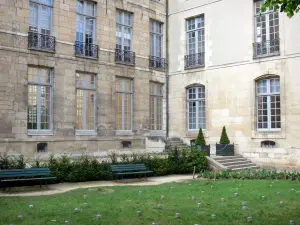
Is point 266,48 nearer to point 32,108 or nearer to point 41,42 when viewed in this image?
point 41,42

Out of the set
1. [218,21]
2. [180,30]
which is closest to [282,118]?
[218,21]

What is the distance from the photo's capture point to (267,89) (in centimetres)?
1477

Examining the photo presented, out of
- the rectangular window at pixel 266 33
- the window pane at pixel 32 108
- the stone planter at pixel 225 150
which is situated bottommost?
the stone planter at pixel 225 150

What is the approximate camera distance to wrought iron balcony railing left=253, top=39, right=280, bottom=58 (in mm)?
14492

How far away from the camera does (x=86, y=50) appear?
14.8 m

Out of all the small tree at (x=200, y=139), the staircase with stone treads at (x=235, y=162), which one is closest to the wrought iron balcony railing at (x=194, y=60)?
the small tree at (x=200, y=139)

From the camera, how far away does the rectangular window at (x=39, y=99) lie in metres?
13.2

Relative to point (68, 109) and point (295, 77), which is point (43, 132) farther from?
point (295, 77)

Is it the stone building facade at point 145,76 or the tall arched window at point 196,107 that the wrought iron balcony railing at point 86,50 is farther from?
the tall arched window at point 196,107

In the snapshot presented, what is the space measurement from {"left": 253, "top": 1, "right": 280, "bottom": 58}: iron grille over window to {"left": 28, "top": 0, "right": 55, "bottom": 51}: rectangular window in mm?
7757

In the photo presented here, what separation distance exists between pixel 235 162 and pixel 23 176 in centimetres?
800

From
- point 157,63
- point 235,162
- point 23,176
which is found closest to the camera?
point 23,176

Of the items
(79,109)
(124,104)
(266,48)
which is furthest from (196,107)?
(79,109)

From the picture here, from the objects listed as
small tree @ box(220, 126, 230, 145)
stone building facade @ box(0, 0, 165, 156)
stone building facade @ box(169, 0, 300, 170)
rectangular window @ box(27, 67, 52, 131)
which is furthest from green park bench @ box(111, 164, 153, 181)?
stone building facade @ box(169, 0, 300, 170)
